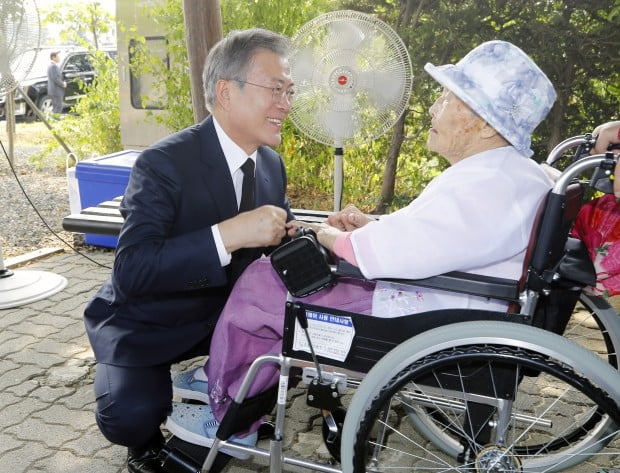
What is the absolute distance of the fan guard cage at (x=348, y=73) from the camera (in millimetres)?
3391

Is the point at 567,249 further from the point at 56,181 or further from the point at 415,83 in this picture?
the point at 56,181

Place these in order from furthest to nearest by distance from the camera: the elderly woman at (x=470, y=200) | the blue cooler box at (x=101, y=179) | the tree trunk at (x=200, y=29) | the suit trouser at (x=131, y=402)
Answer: the blue cooler box at (x=101, y=179)
the tree trunk at (x=200, y=29)
the suit trouser at (x=131, y=402)
the elderly woman at (x=470, y=200)

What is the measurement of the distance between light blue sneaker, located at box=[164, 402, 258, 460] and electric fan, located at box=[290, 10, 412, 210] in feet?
5.95

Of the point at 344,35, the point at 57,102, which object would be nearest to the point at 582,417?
the point at 344,35

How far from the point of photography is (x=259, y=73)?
2.34 m

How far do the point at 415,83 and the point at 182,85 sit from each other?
7.05ft

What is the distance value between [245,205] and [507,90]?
1.10 metres

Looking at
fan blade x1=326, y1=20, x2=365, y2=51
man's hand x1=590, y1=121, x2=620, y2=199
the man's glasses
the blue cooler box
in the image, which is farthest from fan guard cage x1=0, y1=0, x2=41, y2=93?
man's hand x1=590, y1=121, x2=620, y2=199

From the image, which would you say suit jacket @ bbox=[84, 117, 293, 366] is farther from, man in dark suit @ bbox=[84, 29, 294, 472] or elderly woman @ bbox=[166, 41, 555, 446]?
elderly woman @ bbox=[166, 41, 555, 446]

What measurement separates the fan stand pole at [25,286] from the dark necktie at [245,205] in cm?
224

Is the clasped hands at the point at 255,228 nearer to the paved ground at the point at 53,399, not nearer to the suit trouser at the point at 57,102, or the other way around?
the paved ground at the point at 53,399

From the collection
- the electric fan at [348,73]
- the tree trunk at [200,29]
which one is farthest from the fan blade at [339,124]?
the tree trunk at [200,29]

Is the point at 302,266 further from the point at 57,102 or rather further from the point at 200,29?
the point at 57,102

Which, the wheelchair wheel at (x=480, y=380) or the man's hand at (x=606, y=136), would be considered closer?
the wheelchair wheel at (x=480, y=380)
